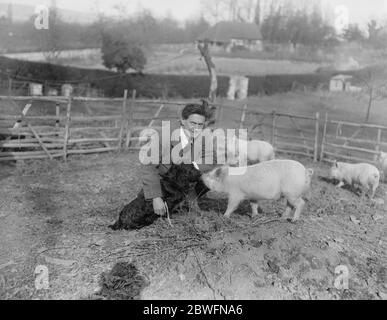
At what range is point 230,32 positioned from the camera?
170ft

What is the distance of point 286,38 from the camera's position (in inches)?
2178

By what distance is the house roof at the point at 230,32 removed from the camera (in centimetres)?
5022

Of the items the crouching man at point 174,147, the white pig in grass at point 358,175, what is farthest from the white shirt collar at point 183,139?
the white pig in grass at point 358,175

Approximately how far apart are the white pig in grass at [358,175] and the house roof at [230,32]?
141 ft

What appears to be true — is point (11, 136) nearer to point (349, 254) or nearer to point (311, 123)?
point (349, 254)

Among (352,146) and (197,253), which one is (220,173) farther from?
(352,146)

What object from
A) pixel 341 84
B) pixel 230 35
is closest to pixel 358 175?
pixel 341 84

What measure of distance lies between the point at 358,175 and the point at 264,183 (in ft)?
13.2

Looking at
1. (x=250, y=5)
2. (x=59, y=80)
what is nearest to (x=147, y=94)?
(x=59, y=80)

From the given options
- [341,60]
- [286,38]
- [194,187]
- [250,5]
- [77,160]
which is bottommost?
[77,160]

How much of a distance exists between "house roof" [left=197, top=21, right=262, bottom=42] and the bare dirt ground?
46.3 metres

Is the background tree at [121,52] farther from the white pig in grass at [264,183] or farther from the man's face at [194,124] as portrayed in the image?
the man's face at [194,124]

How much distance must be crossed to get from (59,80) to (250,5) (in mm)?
33287

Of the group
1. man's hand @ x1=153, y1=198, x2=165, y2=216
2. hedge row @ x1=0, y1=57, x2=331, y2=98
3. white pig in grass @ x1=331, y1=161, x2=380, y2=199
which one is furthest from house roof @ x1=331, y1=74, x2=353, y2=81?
man's hand @ x1=153, y1=198, x2=165, y2=216
